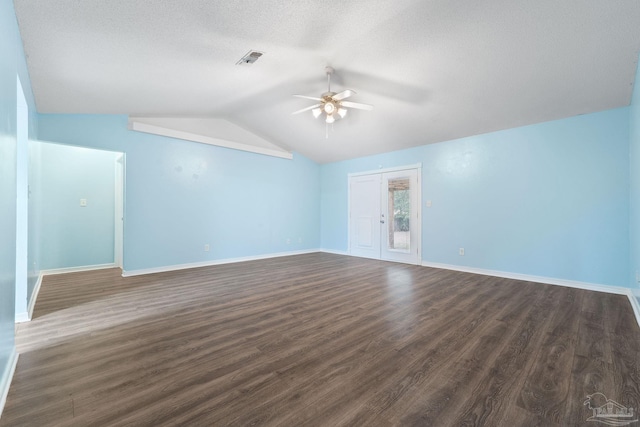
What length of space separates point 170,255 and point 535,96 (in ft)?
21.4

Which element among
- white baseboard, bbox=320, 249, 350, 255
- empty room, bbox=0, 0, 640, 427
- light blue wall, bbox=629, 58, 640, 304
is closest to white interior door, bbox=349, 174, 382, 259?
empty room, bbox=0, 0, 640, 427

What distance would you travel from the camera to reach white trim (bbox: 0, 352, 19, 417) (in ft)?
4.65

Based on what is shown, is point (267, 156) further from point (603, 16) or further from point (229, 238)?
point (603, 16)

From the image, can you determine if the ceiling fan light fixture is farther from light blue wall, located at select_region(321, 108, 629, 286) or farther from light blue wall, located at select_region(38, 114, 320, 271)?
light blue wall, located at select_region(38, 114, 320, 271)

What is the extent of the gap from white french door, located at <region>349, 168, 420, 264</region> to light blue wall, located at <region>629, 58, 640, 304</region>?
293cm

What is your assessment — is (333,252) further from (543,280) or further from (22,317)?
(22,317)

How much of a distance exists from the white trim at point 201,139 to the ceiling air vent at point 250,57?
2550 mm

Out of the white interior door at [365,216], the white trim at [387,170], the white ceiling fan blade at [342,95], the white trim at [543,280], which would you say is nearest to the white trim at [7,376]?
the white ceiling fan blade at [342,95]

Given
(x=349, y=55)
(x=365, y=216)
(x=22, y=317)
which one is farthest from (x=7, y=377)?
→ (x=365, y=216)

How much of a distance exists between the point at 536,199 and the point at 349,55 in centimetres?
375

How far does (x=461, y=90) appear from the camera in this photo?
3566mm

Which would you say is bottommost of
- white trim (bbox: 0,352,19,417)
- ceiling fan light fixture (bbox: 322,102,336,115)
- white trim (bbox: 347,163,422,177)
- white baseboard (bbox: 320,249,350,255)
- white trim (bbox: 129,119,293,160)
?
white baseboard (bbox: 320,249,350,255)

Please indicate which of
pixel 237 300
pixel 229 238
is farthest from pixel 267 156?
pixel 237 300

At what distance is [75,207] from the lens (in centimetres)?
494
